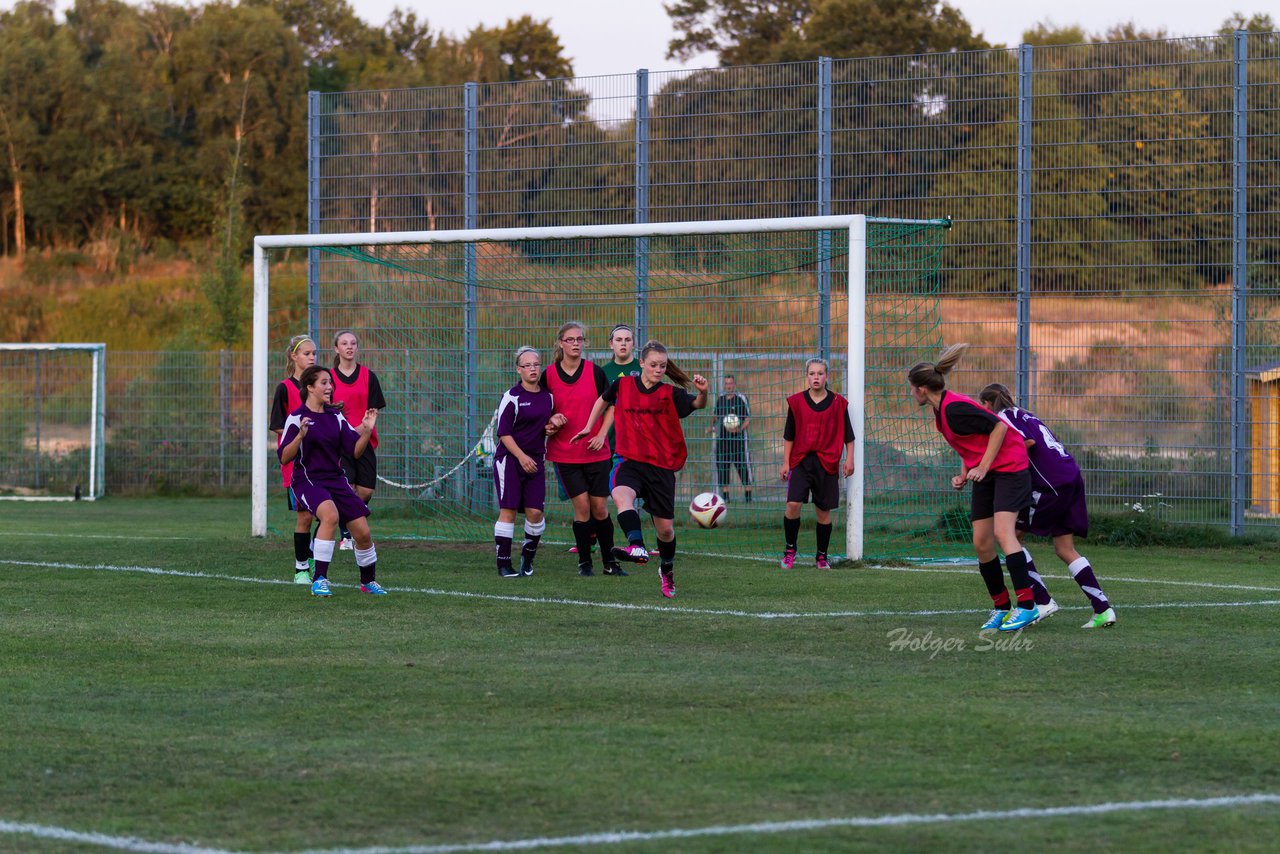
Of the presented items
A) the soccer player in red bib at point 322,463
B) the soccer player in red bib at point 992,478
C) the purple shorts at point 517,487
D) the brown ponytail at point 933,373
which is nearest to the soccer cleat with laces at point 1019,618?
the soccer player in red bib at point 992,478

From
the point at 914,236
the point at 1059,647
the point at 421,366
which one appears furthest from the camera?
the point at 421,366

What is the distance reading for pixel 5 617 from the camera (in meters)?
9.52

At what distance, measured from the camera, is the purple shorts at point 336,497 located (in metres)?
10.6

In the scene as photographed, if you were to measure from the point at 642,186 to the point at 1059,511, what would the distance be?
30.3 ft

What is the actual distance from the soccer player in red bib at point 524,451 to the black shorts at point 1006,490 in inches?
147

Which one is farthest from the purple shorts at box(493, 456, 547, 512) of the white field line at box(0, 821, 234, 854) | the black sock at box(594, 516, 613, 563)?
the white field line at box(0, 821, 234, 854)

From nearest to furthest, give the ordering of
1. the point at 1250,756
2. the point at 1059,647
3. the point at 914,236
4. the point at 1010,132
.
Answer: the point at 1250,756
the point at 1059,647
the point at 914,236
the point at 1010,132

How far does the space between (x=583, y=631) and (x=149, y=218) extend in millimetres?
46746

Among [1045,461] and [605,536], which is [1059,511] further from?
[605,536]

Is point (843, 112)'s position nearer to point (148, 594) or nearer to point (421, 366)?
point (421, 366)

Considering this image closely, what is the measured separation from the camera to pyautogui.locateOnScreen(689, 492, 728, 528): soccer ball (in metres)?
13.0

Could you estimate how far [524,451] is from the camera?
1193 cm

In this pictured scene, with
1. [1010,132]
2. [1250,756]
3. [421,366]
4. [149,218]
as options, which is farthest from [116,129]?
[1250,756]

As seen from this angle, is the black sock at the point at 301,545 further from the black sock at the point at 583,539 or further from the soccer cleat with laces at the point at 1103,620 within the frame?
the soccer cleat with laces at the point at 1103,620
